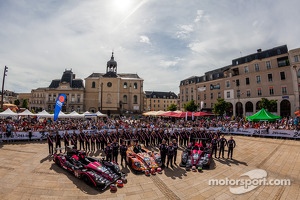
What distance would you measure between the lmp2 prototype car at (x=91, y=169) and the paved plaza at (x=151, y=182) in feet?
1.09

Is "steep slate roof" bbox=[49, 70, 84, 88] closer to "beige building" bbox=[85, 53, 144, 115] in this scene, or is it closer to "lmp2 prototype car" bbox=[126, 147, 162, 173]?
"beige building" bbox=[85, 53, 144, 115]

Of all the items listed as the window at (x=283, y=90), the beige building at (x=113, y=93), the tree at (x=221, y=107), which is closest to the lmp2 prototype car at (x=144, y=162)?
the tree at (x=221, y=107)

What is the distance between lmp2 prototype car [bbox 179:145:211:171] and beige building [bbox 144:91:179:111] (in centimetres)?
8288

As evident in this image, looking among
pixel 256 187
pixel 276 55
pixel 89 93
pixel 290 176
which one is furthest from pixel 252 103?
pixel 89 93

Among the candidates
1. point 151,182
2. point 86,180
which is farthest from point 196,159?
point 86,180

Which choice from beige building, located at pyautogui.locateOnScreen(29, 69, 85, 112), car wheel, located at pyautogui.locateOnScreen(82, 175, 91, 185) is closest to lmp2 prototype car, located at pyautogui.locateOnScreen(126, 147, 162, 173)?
car wheel, located at pyautogui.locateOnScreen(82, 175, 91, 185)

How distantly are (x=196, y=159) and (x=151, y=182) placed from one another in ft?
12.4

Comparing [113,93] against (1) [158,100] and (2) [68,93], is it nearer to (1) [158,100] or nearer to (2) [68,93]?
(2) [68,93]

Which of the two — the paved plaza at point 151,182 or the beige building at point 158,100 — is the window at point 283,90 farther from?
the beige building at point 158,100

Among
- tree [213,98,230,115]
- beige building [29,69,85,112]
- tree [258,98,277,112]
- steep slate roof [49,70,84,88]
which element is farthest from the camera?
steep slate roof [49,70,84,88]

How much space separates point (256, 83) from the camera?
39.2 meters

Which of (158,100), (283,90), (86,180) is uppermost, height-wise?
(158,100)

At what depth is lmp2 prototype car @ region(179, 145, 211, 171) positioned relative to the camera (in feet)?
35.3

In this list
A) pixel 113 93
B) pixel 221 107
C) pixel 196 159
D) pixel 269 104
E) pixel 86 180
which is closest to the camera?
pixel 86 180
